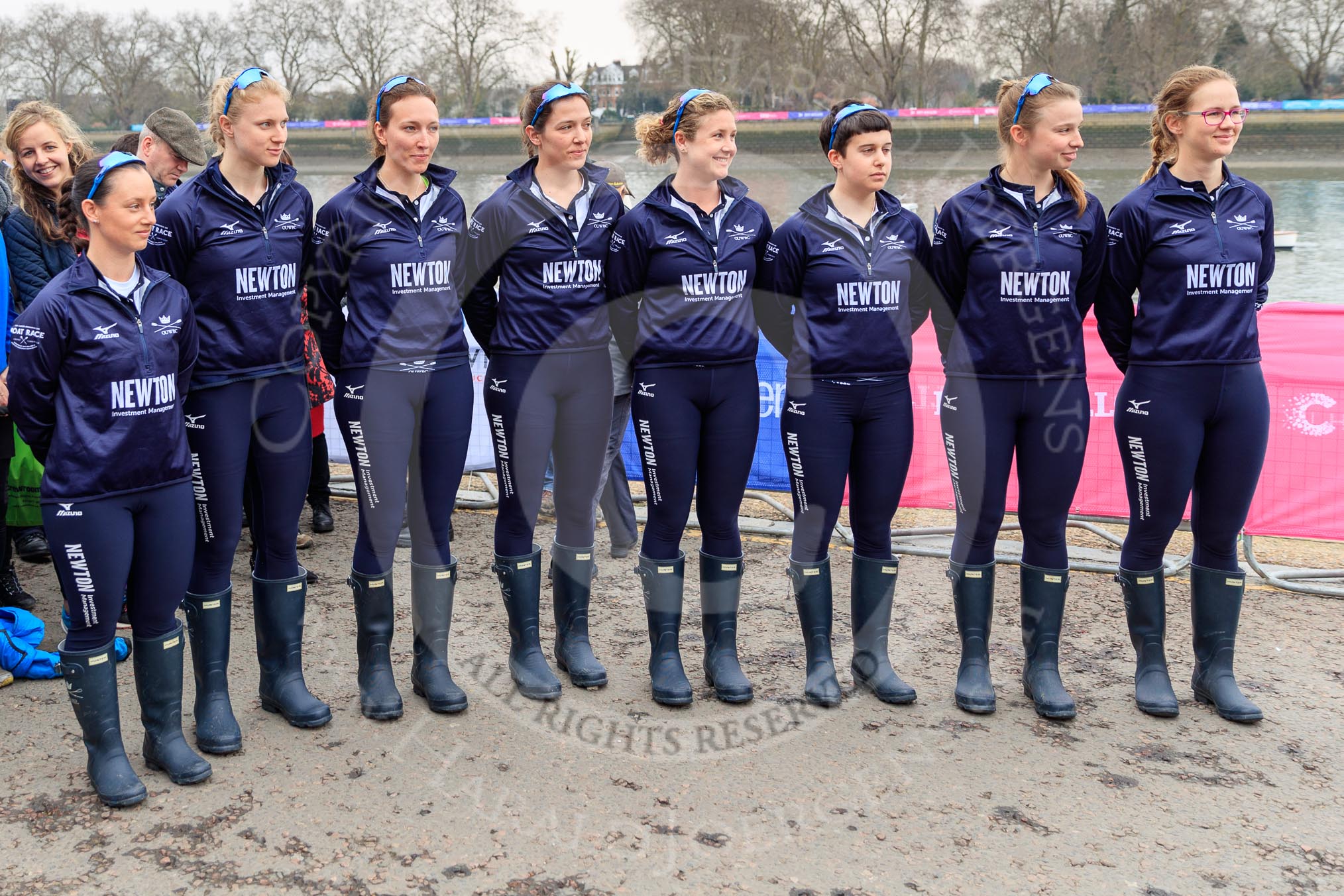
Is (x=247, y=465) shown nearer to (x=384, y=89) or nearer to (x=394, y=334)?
(x=394, y=334)

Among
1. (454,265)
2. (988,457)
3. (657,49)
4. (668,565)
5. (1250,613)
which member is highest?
(657,49)

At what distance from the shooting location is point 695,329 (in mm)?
4211

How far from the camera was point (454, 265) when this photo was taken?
4.26 meters

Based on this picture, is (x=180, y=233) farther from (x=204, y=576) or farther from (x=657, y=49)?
(x=657, y=49)

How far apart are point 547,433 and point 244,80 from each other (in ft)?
5.15

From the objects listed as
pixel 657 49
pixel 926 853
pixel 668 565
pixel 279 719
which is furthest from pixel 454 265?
pixel 657 49

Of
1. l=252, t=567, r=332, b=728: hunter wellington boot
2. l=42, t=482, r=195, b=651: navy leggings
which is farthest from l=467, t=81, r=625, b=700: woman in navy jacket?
l=42, t=482, r=195, b=651: navy leggings

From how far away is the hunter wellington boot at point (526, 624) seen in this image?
4457 millimetres

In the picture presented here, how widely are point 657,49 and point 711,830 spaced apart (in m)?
57.8

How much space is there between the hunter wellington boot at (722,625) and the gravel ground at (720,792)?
0.26 feet

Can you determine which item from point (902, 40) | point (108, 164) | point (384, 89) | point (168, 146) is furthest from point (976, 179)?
point (902, 40)

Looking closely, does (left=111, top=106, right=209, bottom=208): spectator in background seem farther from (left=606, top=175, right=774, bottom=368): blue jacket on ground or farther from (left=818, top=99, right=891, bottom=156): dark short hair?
(left=818, top=99, right=891, bottom=156): dark short hair

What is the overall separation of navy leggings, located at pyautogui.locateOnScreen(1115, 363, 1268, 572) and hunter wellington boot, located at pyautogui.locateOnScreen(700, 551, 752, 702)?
150 cm

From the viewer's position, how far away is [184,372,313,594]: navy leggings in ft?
12.5
